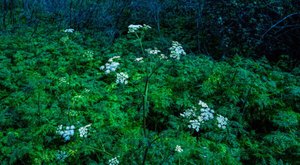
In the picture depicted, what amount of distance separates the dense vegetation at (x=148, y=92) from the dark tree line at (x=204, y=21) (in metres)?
0.04

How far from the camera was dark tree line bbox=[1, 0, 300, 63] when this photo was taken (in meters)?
6.92

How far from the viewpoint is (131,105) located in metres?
4.48

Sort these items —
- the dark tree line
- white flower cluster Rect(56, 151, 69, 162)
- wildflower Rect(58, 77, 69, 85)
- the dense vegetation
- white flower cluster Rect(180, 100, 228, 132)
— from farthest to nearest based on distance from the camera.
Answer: the dark tree line
wildflower Rect(58, 77, 69, 85)
the dense vegetation
white flower cluster Rect(56, 151, 69, 162)
white flower cluster Rect(180, 100, 228, 132)

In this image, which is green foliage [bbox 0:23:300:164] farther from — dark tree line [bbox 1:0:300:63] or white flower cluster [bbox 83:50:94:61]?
dark tree line [bbox 1:0:300:63]

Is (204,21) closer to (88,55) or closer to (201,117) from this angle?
(88,55)

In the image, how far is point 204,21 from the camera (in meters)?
7.84

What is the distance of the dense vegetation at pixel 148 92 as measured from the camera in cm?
310

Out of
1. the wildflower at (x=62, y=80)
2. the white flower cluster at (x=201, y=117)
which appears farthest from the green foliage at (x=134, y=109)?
the white flower cluster at (x=201, y=117)

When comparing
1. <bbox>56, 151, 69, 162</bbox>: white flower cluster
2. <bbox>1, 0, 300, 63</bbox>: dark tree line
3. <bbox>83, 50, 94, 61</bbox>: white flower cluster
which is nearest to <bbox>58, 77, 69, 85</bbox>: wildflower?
<bbox>83, 50, 94, 61</bbox>: white flower cluster

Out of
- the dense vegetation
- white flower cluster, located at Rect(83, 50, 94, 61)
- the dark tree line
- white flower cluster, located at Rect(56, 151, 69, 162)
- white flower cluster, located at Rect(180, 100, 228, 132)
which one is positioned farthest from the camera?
the dark tree line

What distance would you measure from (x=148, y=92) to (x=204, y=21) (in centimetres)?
424

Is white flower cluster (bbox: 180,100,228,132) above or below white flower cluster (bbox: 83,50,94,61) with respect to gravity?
above

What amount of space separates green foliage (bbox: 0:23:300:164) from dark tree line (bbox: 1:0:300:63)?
1.13m

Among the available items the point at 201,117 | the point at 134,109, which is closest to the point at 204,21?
the point at 134,109
